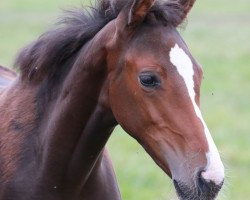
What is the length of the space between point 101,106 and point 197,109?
55cm

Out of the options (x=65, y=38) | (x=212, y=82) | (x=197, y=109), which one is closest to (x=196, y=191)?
(x=197, y=109)

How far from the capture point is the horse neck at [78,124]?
4438 millimetres

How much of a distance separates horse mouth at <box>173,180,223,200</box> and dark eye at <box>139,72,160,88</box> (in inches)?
17.8

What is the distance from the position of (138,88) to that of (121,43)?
259mm

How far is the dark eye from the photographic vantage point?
13.6 feet

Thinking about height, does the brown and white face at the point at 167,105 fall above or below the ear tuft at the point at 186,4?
below

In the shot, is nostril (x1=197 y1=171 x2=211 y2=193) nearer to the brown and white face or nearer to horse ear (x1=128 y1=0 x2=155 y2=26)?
the brown and white face

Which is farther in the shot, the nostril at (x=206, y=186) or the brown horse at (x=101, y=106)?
the brown horse at (x=101, y=106)

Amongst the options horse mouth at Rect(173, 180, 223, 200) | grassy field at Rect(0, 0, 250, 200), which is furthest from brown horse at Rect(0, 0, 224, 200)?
grassy field at Rect(0, 0, 250, 200)

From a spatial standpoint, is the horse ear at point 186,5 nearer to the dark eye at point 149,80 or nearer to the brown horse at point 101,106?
the brown horse at point 101,106

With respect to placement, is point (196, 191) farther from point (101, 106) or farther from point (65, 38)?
point (65, 38)

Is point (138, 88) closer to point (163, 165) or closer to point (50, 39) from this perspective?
point (163, 165)

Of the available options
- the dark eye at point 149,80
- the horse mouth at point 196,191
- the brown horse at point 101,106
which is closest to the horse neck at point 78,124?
the brown horse at point 101,106

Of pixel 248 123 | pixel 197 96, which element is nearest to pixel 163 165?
pixel 197 96
